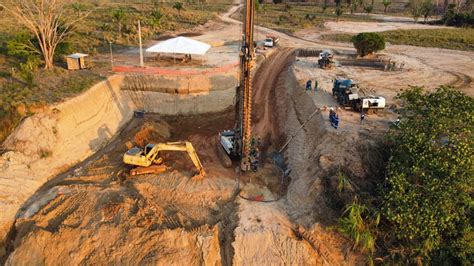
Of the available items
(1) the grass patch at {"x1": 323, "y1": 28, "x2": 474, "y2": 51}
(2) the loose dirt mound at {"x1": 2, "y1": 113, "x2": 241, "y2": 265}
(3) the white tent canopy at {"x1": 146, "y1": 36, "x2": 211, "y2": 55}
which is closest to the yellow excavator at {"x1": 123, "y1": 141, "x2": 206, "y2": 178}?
(2) the loose dirt mound at {"x1": 2, "y1": 113, "x2": 241, "y2": 265}

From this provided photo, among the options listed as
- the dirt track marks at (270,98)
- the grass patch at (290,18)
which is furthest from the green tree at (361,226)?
the grass patch at (290,18)

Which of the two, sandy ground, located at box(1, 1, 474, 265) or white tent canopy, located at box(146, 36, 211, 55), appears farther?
white tent canopy, located at box(146, 36, 211, 55)

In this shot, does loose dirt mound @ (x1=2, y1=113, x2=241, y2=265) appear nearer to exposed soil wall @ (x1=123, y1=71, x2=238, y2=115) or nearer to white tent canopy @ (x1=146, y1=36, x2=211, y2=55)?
exposed soil wall @ (x1=123, y1=71, x2=238, y2=115)

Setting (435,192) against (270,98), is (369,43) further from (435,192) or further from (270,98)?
(435,192)

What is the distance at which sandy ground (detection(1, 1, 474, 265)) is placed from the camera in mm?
18391

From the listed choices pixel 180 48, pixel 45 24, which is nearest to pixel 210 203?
pixel 180 48

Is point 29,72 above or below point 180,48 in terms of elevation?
below

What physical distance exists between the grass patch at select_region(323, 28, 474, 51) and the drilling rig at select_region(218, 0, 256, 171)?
42.3m

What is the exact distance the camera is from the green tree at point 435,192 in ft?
55.3

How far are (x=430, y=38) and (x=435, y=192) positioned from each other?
51.3 meters

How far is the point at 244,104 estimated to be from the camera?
23703mm

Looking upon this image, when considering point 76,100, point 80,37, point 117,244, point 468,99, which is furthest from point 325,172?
point 80,37

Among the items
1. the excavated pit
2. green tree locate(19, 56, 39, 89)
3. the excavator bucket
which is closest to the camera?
the excavated pit

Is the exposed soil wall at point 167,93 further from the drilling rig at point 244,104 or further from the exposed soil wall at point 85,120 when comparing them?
the drilling rig at point 244,104
